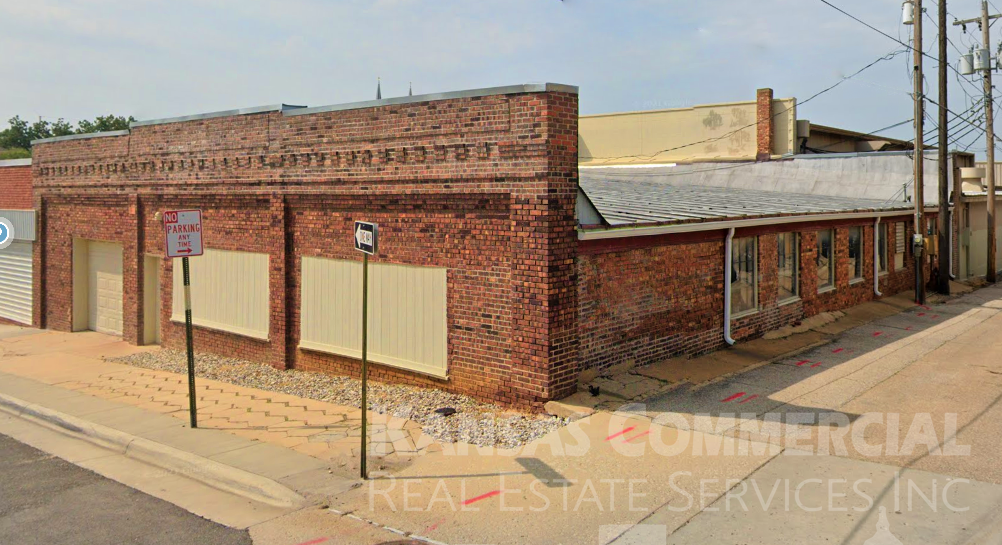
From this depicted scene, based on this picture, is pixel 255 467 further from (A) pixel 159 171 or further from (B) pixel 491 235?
(A) pixel 159 171

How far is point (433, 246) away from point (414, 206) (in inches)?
28.8

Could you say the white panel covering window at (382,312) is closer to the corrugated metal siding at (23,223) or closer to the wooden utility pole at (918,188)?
the corrugated metal siding at (23,223)

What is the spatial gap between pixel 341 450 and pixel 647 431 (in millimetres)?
3633

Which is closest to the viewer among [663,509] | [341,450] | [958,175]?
[663,509]

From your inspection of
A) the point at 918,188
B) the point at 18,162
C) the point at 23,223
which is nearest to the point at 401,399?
the point at 23,223

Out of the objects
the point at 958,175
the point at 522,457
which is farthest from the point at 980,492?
the point at 958,175

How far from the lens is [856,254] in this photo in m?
19.5

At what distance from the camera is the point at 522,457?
341 inches

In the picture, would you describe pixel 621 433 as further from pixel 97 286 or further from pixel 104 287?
pixel 97 286

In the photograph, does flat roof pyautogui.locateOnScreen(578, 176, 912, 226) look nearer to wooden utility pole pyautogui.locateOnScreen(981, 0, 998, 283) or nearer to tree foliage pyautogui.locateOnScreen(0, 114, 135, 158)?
wooden utility pole pyautogui.locateOnScreen(981, 0, 998, 283)

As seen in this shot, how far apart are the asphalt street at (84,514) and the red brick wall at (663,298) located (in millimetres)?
5489

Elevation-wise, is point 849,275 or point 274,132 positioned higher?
point 274,132

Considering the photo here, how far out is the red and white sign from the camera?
1023 centimetres

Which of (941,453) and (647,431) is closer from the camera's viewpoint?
(941,453)
